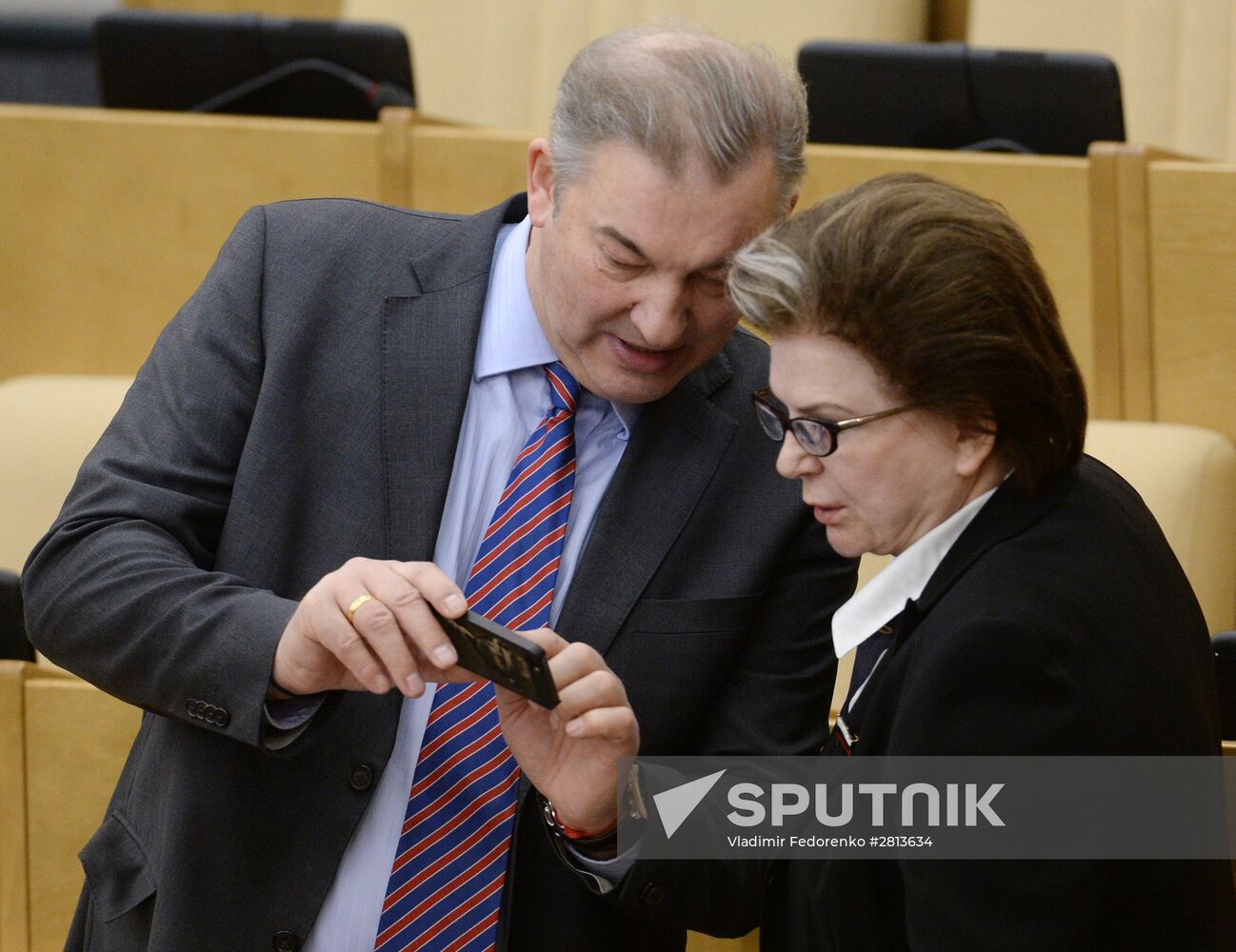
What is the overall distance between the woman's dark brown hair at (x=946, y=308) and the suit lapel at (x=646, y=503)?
0.30 metres

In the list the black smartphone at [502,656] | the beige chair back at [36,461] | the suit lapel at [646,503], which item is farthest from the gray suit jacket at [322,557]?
the beige chair back at [36,461]

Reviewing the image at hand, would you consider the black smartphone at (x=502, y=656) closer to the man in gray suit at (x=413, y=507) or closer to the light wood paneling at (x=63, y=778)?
the man in gray suit at (x=413, y=507)

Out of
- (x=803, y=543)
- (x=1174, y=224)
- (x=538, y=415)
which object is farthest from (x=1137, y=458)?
(x=538, y=415)

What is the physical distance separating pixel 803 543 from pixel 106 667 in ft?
1.97

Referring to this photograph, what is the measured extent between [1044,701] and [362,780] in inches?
23.3

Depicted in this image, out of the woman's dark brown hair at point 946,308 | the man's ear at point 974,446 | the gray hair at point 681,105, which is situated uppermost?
the gray hair at point 681,105

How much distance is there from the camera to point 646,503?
138 centimetres

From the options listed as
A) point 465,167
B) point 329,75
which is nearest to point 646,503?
point 465,167

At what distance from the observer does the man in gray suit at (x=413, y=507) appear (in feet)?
4.15

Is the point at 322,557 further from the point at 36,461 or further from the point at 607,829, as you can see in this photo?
the point at 36,461

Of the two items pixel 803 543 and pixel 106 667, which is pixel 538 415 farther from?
pixel 106 667

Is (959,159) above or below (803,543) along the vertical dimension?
above

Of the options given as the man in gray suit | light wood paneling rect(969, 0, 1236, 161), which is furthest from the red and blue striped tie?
light wood paneling rect(969, 0, 1236, 161)

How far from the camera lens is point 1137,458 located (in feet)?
6.91
